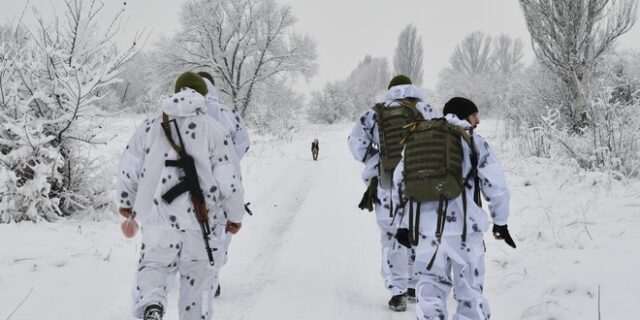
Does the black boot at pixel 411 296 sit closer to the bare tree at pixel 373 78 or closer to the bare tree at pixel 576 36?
the bare tree at pixel 576 36

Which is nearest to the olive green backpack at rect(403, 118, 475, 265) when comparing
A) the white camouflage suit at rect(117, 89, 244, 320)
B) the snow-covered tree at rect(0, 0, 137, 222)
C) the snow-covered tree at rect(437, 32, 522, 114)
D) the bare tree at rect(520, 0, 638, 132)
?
the white camouflage suit at rect(117, 89, 244, 320)

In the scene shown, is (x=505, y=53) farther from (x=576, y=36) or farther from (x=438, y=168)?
(x=438, y=168)

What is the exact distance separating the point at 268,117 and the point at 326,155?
38.6ft

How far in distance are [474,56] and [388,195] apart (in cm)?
4310

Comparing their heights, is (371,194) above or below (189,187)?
below

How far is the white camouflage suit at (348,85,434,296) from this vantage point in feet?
13.2

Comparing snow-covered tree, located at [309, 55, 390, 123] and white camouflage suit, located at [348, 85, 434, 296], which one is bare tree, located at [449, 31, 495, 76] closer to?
snow-covered tree, located at [309, 55, 390, 123]

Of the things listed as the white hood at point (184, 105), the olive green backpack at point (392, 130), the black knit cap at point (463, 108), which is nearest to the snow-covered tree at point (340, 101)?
the olive green backpack at point (392, 130)

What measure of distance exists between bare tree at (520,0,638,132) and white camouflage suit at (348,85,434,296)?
9.82 metres

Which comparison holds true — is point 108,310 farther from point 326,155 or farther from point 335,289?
point 326,155

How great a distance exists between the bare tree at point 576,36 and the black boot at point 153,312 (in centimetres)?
1222

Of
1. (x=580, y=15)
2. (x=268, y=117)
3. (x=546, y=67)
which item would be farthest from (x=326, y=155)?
(x=268, y=117)

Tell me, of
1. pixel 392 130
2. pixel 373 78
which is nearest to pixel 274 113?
pixel 392 130

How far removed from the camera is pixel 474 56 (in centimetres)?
4359
